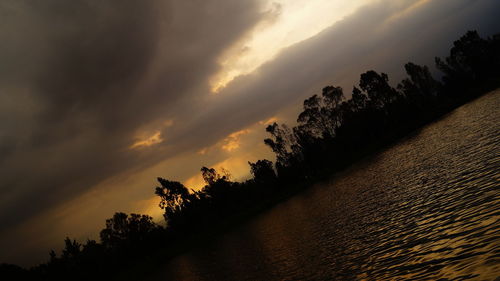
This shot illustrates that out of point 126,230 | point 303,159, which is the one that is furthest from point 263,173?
point 126,230

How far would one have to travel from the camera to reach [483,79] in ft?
481

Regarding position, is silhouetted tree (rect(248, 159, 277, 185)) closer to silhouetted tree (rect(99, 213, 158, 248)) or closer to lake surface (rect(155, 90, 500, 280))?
silhouetted tree (rect(99, 213, 158, 248))

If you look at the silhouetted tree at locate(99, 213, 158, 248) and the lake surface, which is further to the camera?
the silhouetted tree at locate(99, 213, 158, 248)

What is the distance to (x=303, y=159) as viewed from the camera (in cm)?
16575

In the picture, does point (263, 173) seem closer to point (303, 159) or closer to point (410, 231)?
point (303, 159)

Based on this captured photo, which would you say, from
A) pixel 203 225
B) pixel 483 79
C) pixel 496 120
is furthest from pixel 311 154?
pixel 496 120

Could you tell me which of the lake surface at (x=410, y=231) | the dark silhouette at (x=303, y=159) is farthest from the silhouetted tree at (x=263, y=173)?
the lake surface at (x=410, y=231)

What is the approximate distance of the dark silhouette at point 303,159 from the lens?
13912 centimetres

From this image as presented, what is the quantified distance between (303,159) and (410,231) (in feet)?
452

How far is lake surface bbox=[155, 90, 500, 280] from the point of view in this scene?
20.8 meters

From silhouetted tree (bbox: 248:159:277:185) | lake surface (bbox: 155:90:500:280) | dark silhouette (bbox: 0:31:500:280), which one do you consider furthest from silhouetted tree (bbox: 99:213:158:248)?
lake surface (bbox: 155:90:500:280)

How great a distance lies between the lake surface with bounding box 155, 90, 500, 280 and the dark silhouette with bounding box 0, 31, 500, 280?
3091 inches

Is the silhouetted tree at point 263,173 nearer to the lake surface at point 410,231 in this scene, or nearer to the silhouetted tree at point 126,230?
the silhouetted tree at point 126,230

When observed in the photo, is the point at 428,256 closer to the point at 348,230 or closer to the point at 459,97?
the point at 348,230
